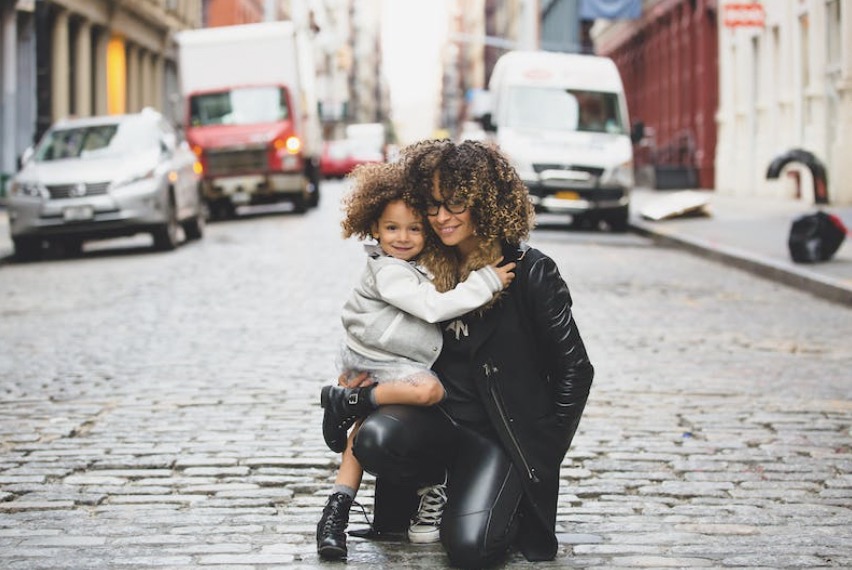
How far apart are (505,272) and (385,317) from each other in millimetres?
377

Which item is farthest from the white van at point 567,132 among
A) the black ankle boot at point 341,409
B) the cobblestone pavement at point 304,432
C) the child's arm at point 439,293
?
the child's arm at point 439,293

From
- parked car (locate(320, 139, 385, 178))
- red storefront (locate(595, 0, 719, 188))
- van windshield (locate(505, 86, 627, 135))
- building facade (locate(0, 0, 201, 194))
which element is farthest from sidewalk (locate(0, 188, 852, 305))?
parked car (locate(320, 139, 385, 178))

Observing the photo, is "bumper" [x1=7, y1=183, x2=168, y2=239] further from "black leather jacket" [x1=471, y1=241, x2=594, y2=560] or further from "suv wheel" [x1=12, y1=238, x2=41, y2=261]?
"black leather jacket" [x1=471, y1=241, x2=594, y2=560]

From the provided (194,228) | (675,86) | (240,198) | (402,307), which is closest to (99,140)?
(194,228)

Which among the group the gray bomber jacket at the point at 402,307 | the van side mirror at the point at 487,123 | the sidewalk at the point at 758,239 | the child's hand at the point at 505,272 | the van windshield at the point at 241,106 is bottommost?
the sidewalk at the point at 758,239

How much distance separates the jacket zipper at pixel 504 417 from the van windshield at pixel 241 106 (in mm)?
23204

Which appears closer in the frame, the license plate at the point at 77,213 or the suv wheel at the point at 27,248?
the license plate at the point at 77,213

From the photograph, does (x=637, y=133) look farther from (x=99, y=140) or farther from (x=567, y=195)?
(x=99, y=140)

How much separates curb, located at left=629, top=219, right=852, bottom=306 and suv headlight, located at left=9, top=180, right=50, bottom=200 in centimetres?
791

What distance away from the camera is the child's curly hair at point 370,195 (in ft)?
14.4

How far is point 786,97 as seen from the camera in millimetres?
29219

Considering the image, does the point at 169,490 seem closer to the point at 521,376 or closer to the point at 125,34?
the point at 521,376

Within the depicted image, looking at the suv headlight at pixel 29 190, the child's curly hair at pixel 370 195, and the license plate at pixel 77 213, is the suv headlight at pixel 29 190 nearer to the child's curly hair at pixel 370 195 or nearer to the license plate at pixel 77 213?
the license plate at pixel 77 213

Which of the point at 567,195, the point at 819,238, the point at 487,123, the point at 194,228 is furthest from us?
the point at 487,123
